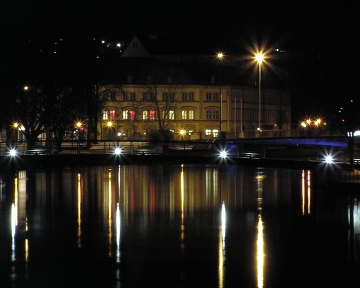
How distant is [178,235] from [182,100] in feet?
340

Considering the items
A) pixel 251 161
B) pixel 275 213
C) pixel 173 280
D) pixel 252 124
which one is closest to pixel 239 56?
pixel 252 124

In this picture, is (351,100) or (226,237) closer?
(226,237)

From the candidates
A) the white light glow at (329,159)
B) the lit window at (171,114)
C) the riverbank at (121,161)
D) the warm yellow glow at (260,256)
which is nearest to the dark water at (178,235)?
the warm yellow glow at (260,256)

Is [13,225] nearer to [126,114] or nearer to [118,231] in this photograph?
[118,231]

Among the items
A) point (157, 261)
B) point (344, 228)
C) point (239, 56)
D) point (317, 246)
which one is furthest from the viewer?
point (239, 56)

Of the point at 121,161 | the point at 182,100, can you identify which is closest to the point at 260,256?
the point at 121,161

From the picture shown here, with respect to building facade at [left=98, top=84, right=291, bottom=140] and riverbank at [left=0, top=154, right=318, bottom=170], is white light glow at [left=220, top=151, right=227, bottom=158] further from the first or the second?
building facade at [left=98, top=84, right=291, bottom=140]

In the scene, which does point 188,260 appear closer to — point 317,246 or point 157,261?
point 157,261

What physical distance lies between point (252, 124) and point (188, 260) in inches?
4529

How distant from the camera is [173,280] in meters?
16.9

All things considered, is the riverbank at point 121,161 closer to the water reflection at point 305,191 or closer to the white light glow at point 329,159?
the white light glow at point 329,159

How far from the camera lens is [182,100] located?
4958 inches

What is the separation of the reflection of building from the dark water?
256ft

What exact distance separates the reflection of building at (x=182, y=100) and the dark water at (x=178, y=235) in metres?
78.1
